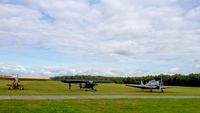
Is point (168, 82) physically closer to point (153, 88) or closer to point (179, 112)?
point (153, 88)

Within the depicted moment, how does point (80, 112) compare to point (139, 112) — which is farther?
point (139, 112)

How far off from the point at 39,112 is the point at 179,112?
8.53 metres

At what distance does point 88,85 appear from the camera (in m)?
56.7

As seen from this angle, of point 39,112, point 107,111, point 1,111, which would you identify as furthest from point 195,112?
point 1,111

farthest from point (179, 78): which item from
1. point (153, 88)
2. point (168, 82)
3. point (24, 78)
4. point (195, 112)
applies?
point (195, 112)

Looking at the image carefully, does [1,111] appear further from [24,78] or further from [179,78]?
[179,78]

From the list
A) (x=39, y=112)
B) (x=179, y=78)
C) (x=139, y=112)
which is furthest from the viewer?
(x=179, y=78)

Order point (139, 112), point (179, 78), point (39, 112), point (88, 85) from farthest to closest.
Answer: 1. point (179, 78)
2. point (88, 85)
3. point (139, 112)
4. point (39, 112)

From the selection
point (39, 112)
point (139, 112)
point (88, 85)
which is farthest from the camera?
point (88, 85)

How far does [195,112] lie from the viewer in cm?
1995

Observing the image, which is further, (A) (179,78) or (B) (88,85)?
(A) (179,78)

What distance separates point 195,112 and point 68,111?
8013mm

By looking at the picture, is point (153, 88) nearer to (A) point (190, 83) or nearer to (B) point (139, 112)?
(B) point (139, 112)

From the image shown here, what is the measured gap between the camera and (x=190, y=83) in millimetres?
113500
